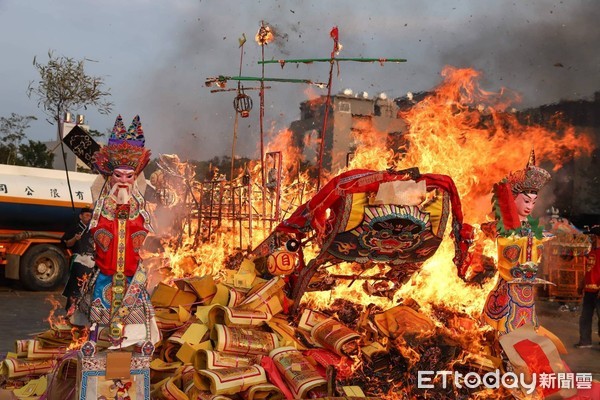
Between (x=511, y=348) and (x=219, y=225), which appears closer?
(x=511, y=348)

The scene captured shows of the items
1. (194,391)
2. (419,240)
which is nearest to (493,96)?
(419,240)

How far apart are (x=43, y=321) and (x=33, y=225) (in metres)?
5.08

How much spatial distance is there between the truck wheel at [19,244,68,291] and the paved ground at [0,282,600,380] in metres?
0.23

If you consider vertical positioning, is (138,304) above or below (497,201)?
Answer: below

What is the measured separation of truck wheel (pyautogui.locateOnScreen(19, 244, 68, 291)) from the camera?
16531 millimetres

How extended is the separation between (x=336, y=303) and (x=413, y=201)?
5.75 feet

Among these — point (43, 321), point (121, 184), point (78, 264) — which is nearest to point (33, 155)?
point (43, 321)

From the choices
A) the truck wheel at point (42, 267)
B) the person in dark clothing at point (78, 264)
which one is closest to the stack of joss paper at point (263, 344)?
the person in dark clothing at point (78, 264)

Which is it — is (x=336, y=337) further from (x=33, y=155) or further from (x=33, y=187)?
(x=33, y=155)

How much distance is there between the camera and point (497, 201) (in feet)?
23.0

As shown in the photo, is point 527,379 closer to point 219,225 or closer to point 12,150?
point 219,225

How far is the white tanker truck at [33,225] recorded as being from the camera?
16469mm

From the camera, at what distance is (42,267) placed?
55.1ft

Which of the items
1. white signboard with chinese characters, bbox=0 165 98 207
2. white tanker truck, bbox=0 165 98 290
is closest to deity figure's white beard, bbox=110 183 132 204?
white tanker truck, bbox=0 165 98 290
